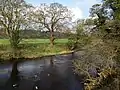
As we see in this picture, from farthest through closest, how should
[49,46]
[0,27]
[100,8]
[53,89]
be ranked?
[49,46], [0,27], [100,8], [53,89]

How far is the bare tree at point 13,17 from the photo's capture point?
42412 mm

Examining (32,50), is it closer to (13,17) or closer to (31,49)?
(31,49)

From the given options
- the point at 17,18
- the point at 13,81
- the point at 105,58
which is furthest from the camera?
the point at 17,18

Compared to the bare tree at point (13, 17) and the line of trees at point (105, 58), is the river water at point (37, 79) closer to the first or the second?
the line of trees at point (105, 58)

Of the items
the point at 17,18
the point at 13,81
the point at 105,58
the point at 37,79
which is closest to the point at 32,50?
the point at 17,18

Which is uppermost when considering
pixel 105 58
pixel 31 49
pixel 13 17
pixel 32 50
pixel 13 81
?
pixel 13 17

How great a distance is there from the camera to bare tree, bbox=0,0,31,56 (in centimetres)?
4241

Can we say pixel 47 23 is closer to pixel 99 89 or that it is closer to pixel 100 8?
pixel 100 8

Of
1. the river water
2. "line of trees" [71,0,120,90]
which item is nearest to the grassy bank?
the river water

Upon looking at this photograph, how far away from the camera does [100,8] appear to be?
32.5 m

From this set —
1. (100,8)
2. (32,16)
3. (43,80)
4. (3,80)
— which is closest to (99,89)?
(43,80)

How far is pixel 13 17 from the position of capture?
4338 cm

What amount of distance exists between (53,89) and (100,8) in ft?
48.8

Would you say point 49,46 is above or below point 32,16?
below
